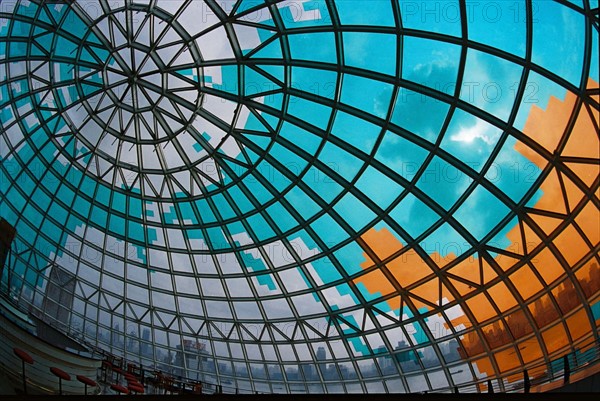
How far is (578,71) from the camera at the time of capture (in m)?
21.2

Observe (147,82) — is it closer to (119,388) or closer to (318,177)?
(318,177)

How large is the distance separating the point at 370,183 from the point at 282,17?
33.1ft

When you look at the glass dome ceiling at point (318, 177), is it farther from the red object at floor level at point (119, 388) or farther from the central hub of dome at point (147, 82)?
the red object at floor level at point (119, 388)

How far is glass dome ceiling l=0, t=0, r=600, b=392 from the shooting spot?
79.0 feet

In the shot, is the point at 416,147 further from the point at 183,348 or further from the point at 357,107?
the point at 183,348

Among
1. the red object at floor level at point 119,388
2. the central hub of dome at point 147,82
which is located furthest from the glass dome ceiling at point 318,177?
the red object at floor level at point 119,388

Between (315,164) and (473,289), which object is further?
(473,289)

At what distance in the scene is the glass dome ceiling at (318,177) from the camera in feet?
79.0

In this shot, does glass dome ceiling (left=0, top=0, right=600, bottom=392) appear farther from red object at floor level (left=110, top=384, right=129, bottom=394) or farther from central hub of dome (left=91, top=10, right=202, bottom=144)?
red object at floor level (left=110, top=384, right=129, bottom=394)

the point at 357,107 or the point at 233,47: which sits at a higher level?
the point at 233,47

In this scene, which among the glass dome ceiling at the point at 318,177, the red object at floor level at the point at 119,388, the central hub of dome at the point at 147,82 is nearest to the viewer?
the glass dome ceiling at the point at 318,177

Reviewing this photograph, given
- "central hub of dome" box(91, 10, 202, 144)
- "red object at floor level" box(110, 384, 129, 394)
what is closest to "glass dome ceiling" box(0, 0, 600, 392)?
"central hub of dome" box(91, 10, 202, 144)

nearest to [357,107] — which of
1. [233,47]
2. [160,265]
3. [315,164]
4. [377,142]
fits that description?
[377,142]

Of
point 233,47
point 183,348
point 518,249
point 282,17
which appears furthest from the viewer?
point 183,348
